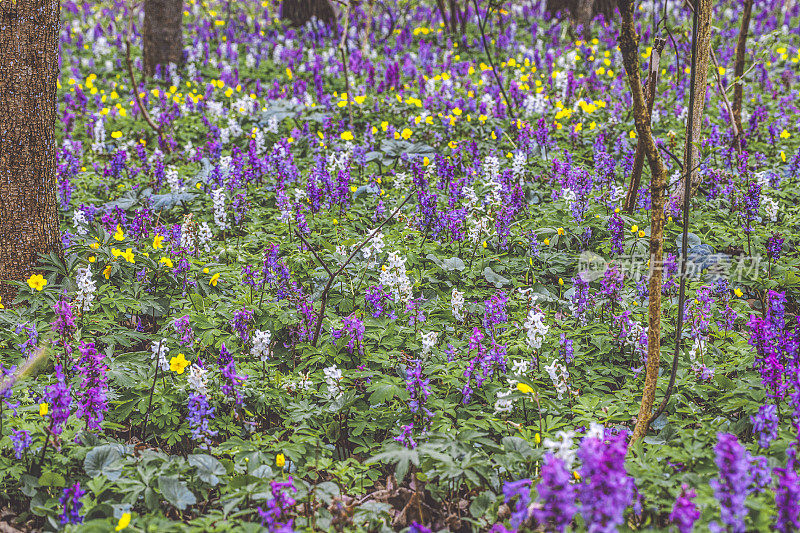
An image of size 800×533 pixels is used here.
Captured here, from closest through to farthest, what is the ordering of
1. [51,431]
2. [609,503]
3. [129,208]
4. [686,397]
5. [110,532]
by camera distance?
1. [609,503]
2. [110,532]
3. [51,431]
4. [686,397]
5. [129,208]

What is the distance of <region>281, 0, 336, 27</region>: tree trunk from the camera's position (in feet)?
41.4

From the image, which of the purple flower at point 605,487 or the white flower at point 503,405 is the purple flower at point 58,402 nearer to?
the white flower at point 503,405

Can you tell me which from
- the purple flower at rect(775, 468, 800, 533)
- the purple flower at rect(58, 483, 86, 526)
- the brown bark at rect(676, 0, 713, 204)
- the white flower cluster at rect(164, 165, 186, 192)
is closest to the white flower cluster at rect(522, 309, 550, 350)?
the purple flower at rect(775, 468, 800, 533)

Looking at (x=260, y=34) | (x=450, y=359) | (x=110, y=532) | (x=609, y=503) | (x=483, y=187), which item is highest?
(x=260, y=34)

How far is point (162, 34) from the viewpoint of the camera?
9.48 meters

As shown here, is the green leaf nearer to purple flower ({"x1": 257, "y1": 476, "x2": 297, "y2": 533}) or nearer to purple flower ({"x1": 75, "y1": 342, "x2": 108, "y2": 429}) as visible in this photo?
purple flower ({"x1": 257, "y1": 476, "x2": 297, "y2": 533})

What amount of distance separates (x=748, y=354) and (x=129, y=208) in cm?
477

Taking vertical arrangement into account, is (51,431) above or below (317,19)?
below

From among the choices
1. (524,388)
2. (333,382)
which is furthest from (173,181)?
(524,388)

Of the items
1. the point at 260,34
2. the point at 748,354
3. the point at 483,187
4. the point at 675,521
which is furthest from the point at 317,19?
the point at 675,521

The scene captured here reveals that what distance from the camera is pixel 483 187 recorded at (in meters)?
5.54

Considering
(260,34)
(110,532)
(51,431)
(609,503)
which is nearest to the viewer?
(609,503)

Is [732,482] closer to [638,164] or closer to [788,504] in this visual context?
[788,504]

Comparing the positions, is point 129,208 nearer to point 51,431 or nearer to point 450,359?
point 51,431
